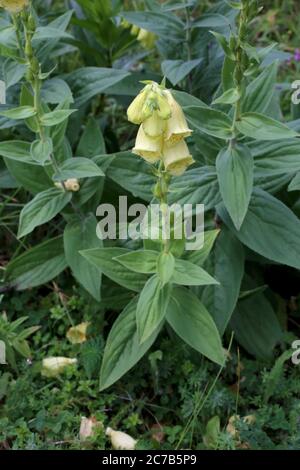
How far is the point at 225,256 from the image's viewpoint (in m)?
2.11

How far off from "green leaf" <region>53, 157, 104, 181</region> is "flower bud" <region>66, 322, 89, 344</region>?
0.58 m

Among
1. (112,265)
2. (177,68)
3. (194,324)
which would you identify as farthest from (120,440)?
(177,68)

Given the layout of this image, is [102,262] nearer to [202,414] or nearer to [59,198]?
[59,198]

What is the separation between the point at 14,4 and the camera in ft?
5.52

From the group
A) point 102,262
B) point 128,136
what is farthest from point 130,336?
point 128,136

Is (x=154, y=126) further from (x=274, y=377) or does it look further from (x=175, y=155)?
(x=274, y=377)

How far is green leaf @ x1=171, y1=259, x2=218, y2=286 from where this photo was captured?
A: 71.6 inches

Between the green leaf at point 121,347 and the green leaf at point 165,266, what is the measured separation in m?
0.27

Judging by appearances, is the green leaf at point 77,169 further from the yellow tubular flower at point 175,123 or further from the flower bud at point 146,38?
the flower bud at point 146,38

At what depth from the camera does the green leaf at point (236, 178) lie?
1.82 metres

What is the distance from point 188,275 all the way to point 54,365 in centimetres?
67

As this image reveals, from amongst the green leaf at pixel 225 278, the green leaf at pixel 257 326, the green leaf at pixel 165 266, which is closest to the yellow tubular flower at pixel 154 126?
the green leaf at pixel 165 266

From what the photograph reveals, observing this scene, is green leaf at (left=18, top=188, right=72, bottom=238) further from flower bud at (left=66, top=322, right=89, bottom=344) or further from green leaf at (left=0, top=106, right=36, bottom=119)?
flower bud at (left=66, top=322, right=89, bottom=344)
